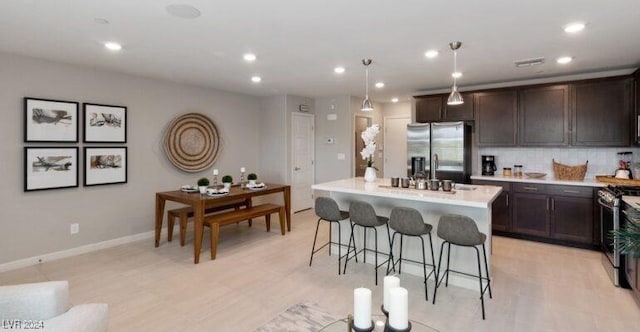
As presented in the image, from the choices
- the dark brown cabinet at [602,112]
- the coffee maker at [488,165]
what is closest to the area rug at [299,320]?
the coffee maker at [488,165]

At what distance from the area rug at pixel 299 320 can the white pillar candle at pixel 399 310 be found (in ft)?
3.93

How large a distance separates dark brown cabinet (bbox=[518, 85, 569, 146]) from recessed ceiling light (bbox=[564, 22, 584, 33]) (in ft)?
6.40

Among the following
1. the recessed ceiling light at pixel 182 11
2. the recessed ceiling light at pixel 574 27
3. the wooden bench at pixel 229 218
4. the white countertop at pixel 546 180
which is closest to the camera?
the recessed ceiling light at pixel 182 11

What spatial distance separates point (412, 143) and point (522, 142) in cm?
159

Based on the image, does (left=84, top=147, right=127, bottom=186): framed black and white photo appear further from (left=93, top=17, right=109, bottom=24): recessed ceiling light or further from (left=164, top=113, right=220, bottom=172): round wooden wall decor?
(left=93, top=17, right=109, bottom=24): recessed ceiling light

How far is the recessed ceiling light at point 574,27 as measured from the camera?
2.75 metres

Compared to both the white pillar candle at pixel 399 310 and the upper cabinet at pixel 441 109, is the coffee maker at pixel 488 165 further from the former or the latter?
the white pillar candle at pixel 399 310

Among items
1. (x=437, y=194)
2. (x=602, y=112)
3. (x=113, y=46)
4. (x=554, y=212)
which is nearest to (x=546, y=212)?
(x=554, y=212)

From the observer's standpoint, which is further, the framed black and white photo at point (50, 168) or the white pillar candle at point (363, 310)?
the framed black and white photo at point (50, 168)

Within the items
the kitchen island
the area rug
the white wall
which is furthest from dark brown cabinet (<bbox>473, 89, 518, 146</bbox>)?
the white wall

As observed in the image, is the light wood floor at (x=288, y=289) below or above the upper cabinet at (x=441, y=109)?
below

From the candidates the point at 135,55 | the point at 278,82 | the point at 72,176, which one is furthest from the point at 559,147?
the point at 72,176

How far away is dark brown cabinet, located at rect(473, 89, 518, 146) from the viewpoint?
488cm

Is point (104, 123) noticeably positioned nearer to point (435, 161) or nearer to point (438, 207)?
point (438, 207)
